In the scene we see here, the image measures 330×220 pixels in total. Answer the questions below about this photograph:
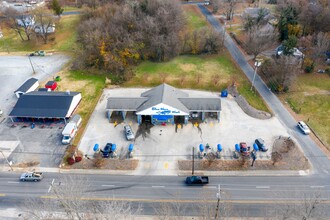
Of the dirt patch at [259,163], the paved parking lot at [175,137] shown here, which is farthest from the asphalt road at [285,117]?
the paved parking lot at [175,137]

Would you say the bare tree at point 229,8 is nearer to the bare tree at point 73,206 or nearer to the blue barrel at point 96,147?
the blue barrel at point 96,147

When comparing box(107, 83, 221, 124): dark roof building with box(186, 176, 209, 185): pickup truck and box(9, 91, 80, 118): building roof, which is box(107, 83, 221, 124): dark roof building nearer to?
box(9, 91, 80, 118): building roof

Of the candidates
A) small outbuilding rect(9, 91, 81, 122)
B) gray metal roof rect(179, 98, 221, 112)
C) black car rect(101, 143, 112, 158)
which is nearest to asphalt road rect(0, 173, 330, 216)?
black car rect(101, 143, 112, 158)

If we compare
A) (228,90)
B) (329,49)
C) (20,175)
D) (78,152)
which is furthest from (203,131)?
(329,49)

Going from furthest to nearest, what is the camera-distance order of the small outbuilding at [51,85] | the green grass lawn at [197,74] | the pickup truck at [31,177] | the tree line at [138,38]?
the tree line at [138,38] < the green grass lawn at [197,74] < the small outbuilding at [51,85] < the pickup truck at [31,177]

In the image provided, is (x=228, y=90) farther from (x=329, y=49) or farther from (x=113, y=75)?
(x=329, y=49)
